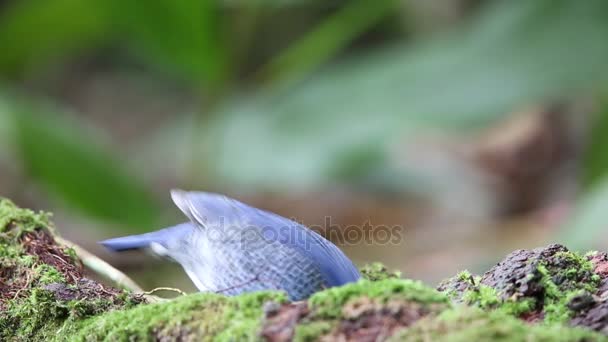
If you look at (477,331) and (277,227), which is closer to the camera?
(477,331)

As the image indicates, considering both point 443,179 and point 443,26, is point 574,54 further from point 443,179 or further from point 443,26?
point 443,179

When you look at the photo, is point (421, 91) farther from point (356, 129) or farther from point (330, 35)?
point (330, 35)

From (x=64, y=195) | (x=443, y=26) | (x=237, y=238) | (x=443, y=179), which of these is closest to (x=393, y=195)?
(x=443, y=179)

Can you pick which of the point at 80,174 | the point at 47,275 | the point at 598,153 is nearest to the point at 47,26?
the point at 80,174

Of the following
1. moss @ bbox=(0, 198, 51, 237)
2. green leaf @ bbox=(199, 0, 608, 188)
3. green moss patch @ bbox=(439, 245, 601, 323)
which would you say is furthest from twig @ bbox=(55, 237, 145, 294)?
green leaf @ bbox=(199, 0, 608, 188)

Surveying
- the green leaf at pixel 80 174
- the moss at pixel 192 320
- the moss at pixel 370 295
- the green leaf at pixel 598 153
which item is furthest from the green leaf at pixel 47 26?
the moss at pixel 370 295

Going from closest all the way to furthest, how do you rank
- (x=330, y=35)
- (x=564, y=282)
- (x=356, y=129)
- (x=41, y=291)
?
(x=564, y=282) < (x=41, y=291) < (x=330, y=35) < (x=356, y=129)
